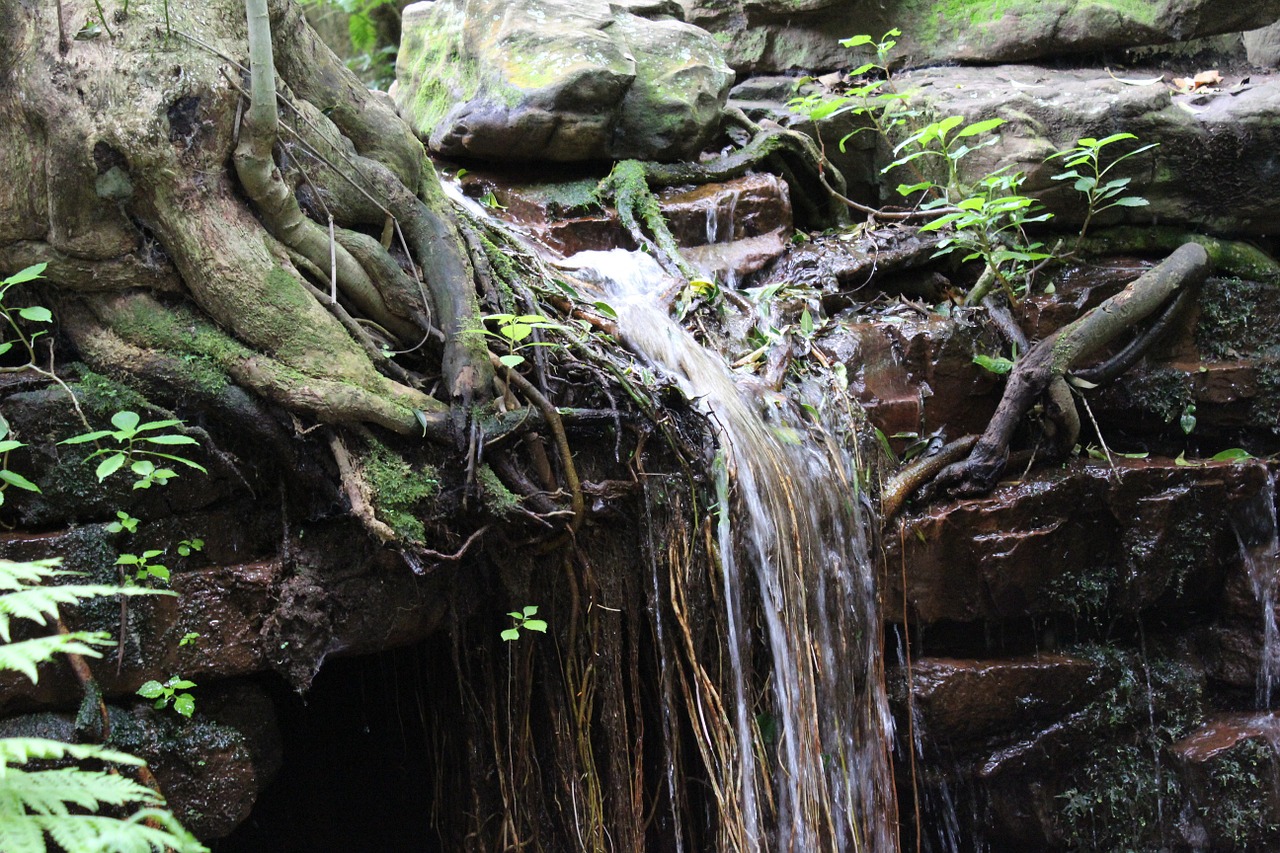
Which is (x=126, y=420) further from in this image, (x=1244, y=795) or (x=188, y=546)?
(x=1244, y=795)

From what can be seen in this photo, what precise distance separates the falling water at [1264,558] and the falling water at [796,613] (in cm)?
186

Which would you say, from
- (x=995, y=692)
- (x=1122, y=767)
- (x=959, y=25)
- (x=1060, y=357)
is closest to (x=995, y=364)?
(x=1060, y=357)

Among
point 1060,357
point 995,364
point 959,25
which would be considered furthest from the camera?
point 959,25

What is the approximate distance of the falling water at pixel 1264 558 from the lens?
427cm

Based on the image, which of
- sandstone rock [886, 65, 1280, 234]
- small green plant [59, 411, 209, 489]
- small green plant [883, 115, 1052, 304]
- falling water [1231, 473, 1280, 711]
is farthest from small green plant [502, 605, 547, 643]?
sandstone rock [886, 65, 1280, 234]

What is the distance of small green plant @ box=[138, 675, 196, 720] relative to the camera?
8.48 ft

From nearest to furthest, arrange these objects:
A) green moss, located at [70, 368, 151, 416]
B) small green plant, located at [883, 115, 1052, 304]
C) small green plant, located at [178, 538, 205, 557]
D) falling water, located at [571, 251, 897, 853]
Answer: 1. green moss, located at [70, 368, 151, 416]
2. small green plant, located at [178, 538, 205, 557]
3. falling water, located at [571, 251, 897, 853]
4. small green plant, located at [883, 115, 1052, 304]

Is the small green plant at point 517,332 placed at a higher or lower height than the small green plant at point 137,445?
higher

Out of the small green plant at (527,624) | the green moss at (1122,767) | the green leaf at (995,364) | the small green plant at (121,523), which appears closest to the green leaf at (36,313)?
the small green plant at (121,523)

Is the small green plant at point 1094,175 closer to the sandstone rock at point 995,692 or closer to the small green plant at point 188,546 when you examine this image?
the sandstone rock at point 995,692

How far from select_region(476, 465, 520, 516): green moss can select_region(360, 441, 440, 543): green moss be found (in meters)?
0.13

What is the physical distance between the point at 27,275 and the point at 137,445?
0.49m

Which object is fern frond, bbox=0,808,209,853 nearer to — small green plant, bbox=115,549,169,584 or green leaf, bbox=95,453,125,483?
green leaf, bbox=95,453,125,483

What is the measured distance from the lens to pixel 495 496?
2.75m
